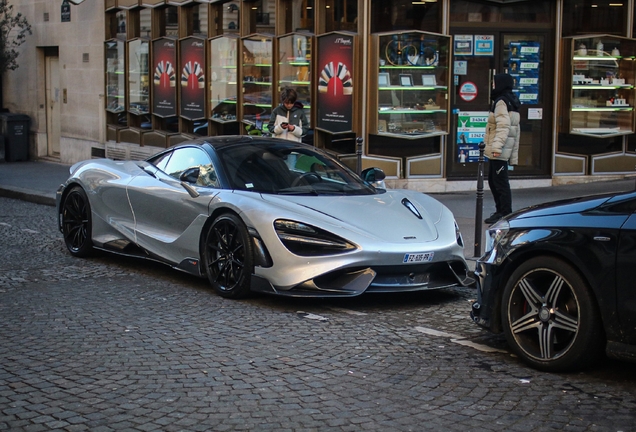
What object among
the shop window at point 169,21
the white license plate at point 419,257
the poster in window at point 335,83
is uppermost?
the shop window at point 169,21

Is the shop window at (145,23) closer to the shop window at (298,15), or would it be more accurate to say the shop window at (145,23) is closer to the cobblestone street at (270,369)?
the shop window at (298,15)

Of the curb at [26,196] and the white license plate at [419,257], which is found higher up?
the white license plate at [419,257]

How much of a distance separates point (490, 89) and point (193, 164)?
782cm

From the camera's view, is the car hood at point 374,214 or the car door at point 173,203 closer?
the car hood at point 374,214

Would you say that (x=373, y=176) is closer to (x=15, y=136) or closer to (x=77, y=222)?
(x=77, y=222)

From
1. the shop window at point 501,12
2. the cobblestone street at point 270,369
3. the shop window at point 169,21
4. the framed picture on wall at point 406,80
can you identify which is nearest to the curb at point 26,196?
the shop window at point 169,21

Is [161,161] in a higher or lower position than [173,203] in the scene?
higher

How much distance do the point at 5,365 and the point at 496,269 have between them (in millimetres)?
3171

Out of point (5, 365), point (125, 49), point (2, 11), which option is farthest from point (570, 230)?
point (2, 11)

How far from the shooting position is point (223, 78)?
17953 mm

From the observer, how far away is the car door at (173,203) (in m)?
8.40

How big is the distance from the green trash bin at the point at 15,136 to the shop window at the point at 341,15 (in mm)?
11094

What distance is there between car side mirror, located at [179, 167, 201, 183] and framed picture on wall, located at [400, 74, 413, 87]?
6861 millimetres

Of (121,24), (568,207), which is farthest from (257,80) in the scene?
(568,207)
